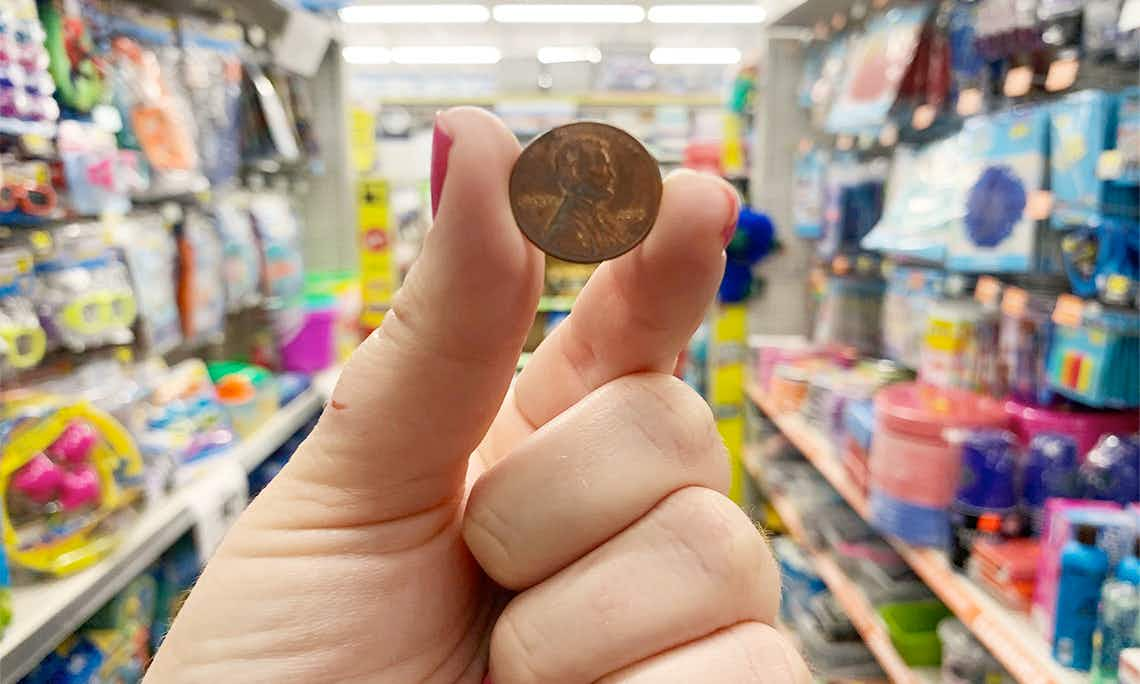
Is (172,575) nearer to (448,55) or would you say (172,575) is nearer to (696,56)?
(448,55)

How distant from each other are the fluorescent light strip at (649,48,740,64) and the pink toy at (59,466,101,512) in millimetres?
12689

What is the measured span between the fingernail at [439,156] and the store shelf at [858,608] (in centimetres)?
204

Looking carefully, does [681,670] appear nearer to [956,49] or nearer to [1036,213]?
[1036,213]

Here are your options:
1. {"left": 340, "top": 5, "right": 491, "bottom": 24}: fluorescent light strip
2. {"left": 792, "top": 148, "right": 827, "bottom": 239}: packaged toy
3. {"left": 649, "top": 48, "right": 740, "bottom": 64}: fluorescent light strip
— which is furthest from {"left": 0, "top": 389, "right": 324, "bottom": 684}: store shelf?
{"left": 649, "top": 48, "right": 740, "bottom": 64}: fluorescent light strip

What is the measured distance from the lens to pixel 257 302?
292cm

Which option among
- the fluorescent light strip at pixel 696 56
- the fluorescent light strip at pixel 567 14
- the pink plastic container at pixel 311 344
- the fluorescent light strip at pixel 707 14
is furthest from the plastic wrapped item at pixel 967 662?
the fluorescent light strip at pixel 696 56

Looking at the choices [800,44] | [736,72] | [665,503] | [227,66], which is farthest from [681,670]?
[736,72]

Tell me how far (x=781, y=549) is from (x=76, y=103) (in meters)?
2.74

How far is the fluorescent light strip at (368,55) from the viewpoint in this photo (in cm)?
1245

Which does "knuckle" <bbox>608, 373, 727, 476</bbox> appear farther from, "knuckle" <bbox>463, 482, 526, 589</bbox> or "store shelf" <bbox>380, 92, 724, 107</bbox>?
"store shelf" <bbox>380, 92, 724, 107</bbox>

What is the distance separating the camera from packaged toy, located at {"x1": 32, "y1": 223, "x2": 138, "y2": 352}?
1.67 metres

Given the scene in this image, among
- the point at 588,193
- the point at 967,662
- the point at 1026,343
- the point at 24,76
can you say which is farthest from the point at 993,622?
the point at 24,76

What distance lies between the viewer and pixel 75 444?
58.9 inches

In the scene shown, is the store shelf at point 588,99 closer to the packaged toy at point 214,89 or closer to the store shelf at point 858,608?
the packaged toy at point 214,89
